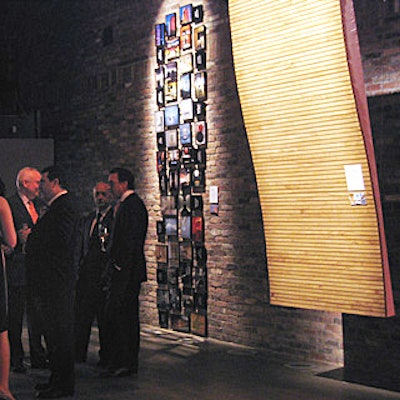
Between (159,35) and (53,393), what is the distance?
14.3 ft

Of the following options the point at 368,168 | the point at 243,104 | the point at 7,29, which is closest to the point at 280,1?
the point at 243,104

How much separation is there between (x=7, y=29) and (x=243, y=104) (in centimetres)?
678

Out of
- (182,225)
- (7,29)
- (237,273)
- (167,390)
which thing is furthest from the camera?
(7,29)

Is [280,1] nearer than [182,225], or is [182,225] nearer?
[280,1]

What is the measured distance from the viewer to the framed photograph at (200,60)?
823 cm

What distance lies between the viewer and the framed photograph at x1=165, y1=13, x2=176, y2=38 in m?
8.62

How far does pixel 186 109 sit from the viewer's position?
335 inches

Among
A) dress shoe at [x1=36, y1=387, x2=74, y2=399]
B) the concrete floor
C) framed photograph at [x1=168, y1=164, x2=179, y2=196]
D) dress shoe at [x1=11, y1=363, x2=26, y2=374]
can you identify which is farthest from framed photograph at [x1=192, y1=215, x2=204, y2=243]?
dress shoe at [x1=36, y1=387, x2=74, y2=399]

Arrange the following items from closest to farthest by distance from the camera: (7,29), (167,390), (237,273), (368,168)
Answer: (368,168), (167,390), (237,273), (7,29)

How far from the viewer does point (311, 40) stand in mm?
5742

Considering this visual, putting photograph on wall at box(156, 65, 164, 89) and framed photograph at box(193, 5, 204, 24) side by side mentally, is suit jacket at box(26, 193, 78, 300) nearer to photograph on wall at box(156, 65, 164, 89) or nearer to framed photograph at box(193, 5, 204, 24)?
framed photograph at box(193, 5, 204, 24)

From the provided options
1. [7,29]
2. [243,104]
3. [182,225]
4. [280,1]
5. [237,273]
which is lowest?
[237,273]

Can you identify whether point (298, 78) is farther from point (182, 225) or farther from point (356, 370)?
point (182, 225)

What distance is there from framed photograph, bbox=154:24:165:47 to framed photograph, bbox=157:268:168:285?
2447 millimetres
